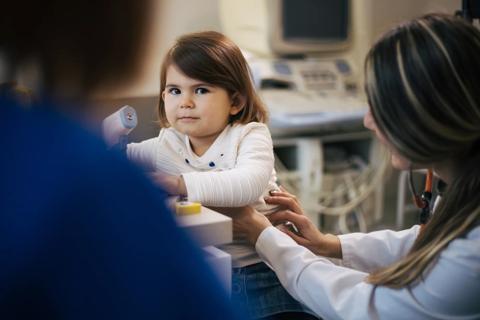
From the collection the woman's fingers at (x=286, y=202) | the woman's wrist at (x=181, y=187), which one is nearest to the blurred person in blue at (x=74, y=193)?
the woman's wrist at (x=181, y=187)

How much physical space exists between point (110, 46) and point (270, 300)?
551mm

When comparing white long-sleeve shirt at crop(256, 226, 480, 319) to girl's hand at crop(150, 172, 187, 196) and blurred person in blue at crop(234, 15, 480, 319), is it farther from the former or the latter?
girl's hand at crop(150, 172, 187, 196)

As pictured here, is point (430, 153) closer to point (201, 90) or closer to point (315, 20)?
point (201, 90)

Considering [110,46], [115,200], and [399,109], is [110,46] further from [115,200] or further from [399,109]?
[399,109]

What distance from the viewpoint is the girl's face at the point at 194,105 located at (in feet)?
2.50

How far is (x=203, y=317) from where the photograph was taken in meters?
0.47

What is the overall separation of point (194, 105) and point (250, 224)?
0.61 ft

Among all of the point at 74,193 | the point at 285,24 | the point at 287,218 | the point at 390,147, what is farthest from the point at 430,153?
the point at 285,24

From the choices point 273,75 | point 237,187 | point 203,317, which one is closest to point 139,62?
point 203,317

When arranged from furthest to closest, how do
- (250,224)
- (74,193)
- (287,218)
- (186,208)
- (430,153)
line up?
(287,218)
(250,224)
(430,153)
(186,208)
(74,193)

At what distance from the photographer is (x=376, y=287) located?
74 cm

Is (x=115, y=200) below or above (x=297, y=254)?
above

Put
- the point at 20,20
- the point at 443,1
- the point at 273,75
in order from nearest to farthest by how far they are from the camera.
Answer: the point at 20,20, the point at 273,75, the point at 443,1

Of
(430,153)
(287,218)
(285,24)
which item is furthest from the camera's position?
(285,24)
